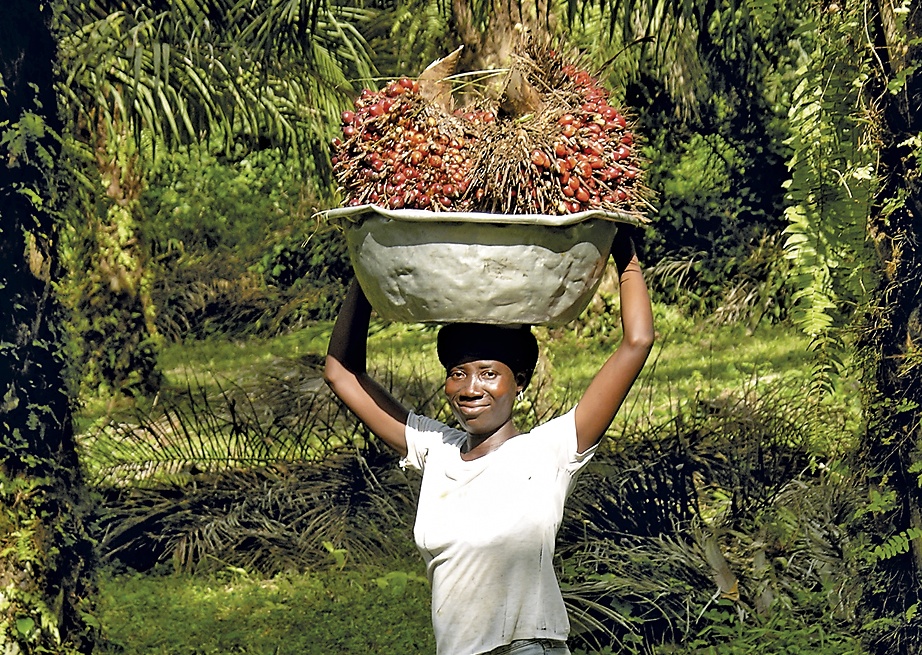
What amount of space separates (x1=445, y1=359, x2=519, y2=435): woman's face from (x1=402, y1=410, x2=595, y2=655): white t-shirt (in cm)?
5

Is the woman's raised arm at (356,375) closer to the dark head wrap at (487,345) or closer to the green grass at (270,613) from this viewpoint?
the dark head wrap at (487,345)

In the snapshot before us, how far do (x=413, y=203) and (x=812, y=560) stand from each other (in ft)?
9.77

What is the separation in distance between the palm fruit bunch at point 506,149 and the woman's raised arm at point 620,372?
160mm

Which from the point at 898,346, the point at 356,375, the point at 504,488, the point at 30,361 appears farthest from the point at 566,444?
the point at 30,361

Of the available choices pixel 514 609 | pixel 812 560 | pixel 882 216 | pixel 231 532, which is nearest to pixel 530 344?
pixel 514 609

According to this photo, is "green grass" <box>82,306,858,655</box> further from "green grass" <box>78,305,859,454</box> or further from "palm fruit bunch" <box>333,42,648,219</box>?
"palm fruit bunch" <box>333,42,648,219</box>

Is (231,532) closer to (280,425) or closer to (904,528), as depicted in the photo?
(280,425)

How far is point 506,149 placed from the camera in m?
2.26

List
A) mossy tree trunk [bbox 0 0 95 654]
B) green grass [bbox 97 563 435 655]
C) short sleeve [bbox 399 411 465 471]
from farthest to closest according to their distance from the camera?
green grass [bbox 97 563 435 655] < mossy tree trunk [bbox 0 0 95 654] < short sleeve [bbox 399 411 465 471]

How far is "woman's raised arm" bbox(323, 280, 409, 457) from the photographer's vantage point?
255cm

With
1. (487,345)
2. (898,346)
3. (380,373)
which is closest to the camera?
(487,345)

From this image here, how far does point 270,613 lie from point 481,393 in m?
2.99

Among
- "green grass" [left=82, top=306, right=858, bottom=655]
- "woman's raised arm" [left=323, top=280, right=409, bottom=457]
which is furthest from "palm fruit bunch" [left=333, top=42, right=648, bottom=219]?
"green grass" [left=82, top=306, right=858, bottom=655]

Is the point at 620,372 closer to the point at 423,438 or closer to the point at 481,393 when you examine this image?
the point at 481,393
